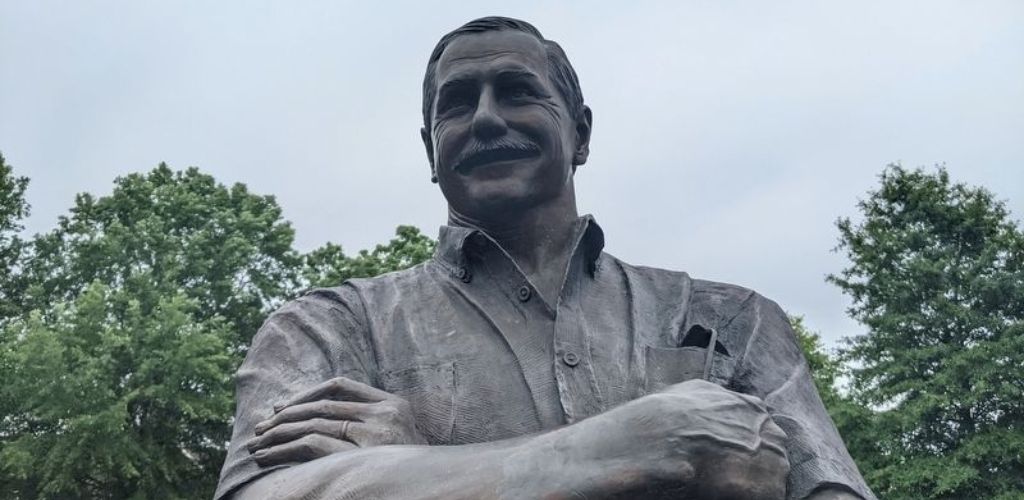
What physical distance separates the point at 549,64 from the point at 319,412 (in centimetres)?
161

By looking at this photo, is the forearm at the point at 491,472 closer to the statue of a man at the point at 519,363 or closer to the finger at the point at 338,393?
the statue of a man at the point at 519,363

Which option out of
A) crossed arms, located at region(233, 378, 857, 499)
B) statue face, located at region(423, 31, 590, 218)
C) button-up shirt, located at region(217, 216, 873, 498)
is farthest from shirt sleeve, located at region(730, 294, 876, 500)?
statue face, located at region(423, 31, 590, 218)

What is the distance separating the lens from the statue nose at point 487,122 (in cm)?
390

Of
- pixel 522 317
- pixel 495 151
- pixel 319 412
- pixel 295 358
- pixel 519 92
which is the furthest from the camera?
pixel 519 92

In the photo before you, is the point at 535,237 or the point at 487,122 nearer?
the point at 487,122

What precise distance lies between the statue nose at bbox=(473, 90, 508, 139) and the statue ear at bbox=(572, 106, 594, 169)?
47 centimetres

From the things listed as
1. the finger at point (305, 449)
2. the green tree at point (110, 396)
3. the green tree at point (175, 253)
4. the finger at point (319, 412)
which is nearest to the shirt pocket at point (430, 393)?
the finger at point (319, 412)

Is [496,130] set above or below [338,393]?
above

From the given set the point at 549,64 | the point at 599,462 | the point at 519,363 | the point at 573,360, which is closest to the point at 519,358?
the point at 519,363

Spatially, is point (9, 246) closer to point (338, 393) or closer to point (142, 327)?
point (142, 327)

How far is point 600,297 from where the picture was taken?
3.99m

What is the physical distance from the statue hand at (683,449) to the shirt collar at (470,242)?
1.18 metres

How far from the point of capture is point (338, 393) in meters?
3.24

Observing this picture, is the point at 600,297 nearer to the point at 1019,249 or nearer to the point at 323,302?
the point at 323,302
